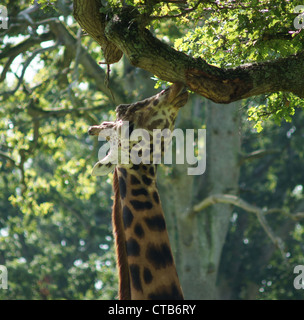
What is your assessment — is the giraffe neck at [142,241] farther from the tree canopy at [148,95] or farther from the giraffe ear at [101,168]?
the tree canopy at [148,95]

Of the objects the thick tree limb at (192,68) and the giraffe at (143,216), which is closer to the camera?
the thick tree limb at (192,68)

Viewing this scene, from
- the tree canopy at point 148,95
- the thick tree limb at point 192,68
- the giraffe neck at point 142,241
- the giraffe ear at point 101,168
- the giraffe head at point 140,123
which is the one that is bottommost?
the giraffe neck at point 142,241

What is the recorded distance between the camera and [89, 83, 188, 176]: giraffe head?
4.46m

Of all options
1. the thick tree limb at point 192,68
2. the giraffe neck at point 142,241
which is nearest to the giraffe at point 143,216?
the giraffe neck at point 142,241

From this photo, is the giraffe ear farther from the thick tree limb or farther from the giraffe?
the thick tree limb

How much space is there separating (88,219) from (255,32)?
72.8ft

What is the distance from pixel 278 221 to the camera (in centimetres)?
1914

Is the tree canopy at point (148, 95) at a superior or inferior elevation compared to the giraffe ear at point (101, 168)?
superior

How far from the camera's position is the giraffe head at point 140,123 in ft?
14.6

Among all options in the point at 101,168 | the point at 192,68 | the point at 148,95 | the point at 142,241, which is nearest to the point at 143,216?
the point at 142,241

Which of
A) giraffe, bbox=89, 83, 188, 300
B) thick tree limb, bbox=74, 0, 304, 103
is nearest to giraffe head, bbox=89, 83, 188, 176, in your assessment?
giraffe, bbox=89, 83, 188, 300

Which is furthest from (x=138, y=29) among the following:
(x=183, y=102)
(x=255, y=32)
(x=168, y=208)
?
(x=168, y=208)

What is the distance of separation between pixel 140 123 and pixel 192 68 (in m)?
0.69

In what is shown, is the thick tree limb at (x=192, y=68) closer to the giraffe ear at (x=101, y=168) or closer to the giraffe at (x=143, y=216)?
the giraffe at (x=143, y=216)
